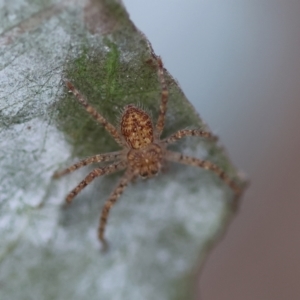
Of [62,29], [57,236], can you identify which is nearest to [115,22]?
[62,29]

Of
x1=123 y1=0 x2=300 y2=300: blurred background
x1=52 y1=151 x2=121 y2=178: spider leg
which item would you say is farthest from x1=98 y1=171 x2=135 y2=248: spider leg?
x1=123 y1=0 x2=300 y2=300: blurred background

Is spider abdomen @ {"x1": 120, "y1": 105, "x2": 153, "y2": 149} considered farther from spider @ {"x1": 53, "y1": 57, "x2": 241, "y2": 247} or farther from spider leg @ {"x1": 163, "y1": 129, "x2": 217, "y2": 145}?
spider leg @ {"x1": 163, "y1": 129, "x2": 217, "y2": 145}

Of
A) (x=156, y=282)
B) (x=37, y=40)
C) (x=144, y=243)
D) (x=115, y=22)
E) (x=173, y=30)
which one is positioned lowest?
(x=156, y=282)

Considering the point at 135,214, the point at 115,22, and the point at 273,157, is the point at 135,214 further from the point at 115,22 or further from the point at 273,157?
the point at 273,157

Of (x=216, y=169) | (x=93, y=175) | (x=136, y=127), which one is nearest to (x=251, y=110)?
(x=216, y=169)

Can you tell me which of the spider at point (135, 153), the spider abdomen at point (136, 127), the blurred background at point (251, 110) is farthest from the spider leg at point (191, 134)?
the blurred background at point (251, 110)

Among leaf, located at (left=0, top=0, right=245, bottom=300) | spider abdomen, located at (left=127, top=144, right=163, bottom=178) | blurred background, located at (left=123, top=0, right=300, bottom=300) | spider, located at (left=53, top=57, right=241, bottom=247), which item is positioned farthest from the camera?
blurred background, located at (left=123, top=0, right=300, bottom=300)
